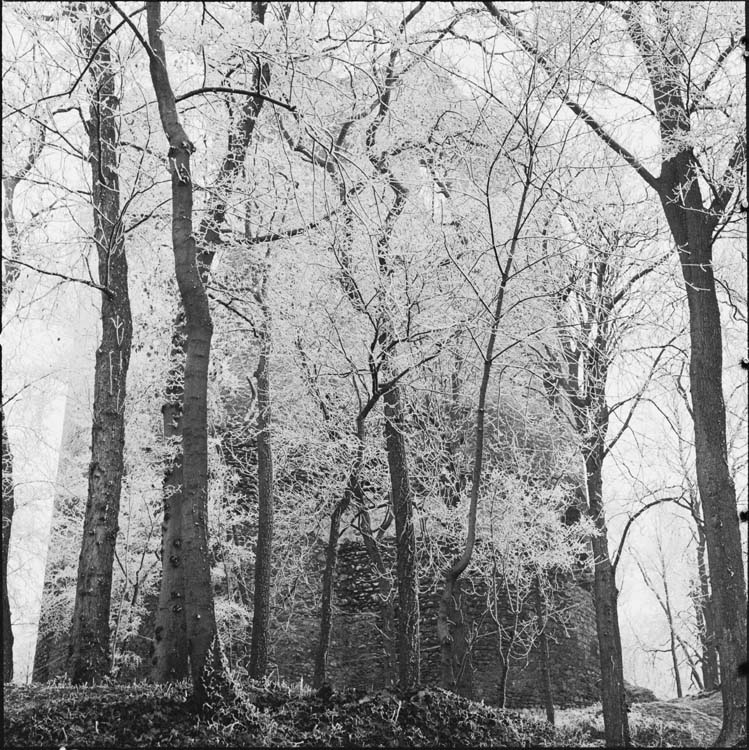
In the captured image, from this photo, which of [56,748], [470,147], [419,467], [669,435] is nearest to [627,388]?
[419,467]

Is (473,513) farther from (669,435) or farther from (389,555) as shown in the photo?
(669,435)

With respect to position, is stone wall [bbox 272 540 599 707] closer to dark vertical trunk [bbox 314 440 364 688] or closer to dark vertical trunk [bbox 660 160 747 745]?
dark vertical trunk [bbox 314 440 364 688]

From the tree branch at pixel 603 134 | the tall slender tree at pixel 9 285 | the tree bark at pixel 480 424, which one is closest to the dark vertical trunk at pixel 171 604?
the tall slender tree at pixel 9 285

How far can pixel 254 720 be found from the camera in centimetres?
400

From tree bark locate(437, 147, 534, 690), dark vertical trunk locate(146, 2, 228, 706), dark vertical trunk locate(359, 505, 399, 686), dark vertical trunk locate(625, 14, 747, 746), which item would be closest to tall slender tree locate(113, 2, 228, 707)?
dark vertical trunk locate(146, 2, 228, 706)

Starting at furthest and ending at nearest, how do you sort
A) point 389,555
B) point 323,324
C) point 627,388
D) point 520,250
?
1. point 389,555
2. point 627,388
3. point 323,324
4. point 520,250

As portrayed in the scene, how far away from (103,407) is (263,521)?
8.74 ft

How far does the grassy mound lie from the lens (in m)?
3.71

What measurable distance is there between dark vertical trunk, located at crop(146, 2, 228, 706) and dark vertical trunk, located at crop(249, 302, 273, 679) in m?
4.09

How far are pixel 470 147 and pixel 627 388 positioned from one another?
14.2 feet

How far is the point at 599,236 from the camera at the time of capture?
6938mm

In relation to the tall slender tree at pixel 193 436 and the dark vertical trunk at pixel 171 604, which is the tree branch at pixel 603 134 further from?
the dark vertical trunk at pixel 171 604

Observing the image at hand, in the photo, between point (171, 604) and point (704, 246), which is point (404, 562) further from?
point (704, 246)

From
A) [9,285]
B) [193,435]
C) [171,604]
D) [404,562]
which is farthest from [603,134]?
[9,285]
